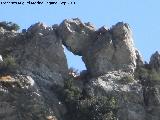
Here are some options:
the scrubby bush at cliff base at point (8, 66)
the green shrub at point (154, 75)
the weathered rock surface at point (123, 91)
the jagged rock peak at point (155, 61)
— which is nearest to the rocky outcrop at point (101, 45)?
the jagged rock peak at point (155, 61)

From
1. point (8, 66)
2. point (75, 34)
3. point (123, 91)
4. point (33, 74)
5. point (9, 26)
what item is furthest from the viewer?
point (9, 26)

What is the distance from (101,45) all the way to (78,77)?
4.50 m

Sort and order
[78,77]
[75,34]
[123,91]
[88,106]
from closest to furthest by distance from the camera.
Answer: [88,106], [123,91], [78,77], [75,34]

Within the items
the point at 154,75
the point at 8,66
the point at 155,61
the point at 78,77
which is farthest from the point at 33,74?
the point at 155,61

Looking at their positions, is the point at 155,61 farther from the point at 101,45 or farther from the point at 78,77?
the point at 78,77

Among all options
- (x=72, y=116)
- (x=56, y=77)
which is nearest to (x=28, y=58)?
(x=56, y=77)

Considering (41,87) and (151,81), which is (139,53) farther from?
(41,87)

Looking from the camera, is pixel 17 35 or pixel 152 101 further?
pixel 17 35

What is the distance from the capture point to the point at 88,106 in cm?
6538

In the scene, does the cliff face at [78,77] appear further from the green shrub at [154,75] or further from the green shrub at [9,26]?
the green shrub at [9,26]

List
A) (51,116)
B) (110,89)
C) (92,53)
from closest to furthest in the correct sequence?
1. (51,116)
2. (110,89)
3. (92,53)

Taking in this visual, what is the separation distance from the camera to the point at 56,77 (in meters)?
70.2

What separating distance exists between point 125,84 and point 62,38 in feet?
31.9

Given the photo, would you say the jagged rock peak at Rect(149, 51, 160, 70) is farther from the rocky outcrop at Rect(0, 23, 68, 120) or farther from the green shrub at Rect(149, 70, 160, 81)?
the rocky outcrop at Rect(0, 23, 68, 120)
